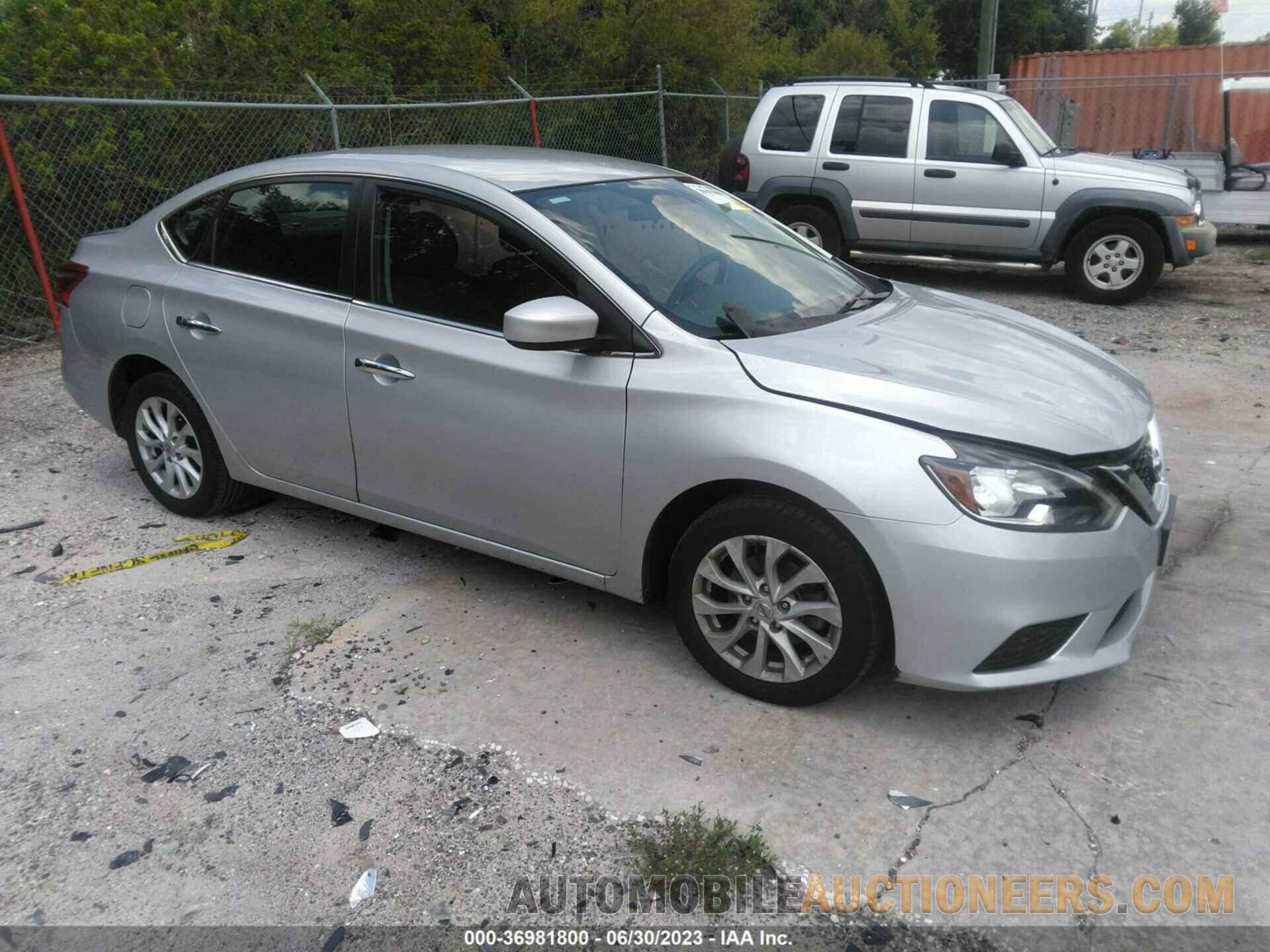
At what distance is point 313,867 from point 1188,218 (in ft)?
30.6

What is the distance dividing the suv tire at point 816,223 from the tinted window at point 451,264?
7.29 metres

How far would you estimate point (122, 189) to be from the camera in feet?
29.4

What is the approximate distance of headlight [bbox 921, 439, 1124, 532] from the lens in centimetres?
303

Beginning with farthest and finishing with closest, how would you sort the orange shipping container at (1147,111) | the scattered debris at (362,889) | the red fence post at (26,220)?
the orange shipping container at (1147,111)
the red fence post at (26,220)
the scattered debris at (362,889)

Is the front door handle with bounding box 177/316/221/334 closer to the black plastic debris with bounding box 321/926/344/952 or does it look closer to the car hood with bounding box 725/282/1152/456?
the car hood with bounding box 725/282/1152/456

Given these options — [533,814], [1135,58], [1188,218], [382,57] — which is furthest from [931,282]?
[1135,58]

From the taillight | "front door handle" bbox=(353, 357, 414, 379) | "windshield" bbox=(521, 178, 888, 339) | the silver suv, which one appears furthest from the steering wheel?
the silver suv

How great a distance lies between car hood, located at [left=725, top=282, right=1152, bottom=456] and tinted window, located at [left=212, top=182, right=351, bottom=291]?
1767 millimetres

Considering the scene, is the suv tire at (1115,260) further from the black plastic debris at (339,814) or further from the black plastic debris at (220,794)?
the black plastic debris at (220,794)

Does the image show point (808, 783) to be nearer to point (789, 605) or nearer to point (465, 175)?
point (789, 605)

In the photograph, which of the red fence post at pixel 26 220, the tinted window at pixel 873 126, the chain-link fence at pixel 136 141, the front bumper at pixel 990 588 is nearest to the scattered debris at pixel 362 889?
the front bumper at pixel 990 588

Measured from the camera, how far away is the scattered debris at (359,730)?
3.36 m

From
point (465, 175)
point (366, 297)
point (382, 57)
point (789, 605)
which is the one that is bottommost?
point (789, 605)

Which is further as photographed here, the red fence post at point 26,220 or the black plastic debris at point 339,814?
the red fence post at point 26,220
